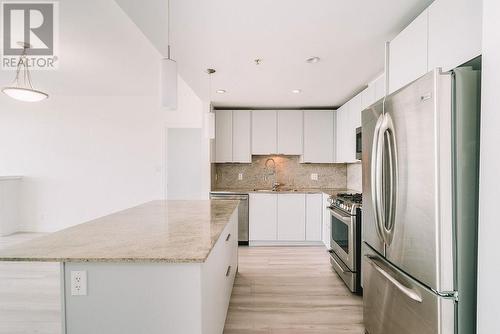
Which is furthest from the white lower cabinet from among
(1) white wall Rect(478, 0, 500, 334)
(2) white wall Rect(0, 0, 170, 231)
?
(1) white wall Rect(478, 0, 500, 334)

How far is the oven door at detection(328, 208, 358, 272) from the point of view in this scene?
2.86 m

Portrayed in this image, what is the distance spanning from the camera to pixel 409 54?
1.90 m

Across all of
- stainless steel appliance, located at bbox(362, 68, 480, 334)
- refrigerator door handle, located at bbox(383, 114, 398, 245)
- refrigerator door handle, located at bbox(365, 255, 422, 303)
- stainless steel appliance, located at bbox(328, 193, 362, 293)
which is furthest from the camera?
stainless steel appliance, located at bbox(328, 193, 362, 293)

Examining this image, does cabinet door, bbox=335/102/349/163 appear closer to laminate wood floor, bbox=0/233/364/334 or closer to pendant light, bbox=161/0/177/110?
laminate wood floor, bbox=0/233/364/334

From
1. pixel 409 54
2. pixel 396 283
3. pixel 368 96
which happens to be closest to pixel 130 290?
pixel 396 283

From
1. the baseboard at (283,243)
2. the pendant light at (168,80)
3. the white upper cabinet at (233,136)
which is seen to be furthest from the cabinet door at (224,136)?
the pendant light at (168,80)

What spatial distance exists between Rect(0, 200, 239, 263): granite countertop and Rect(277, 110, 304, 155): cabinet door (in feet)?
8.94

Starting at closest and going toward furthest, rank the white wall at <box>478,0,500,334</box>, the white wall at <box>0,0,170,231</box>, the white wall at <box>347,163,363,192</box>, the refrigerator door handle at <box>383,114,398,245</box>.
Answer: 1. the white wall at <box>478,0,500,334</box>
2. the refrigerator door handle at <box>383,114,398,245</box>
3. the white wall at <box>347,163,363,192</box>
4. the white wall at <box>0,0,170,231</box>

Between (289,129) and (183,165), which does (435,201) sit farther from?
(183,165)

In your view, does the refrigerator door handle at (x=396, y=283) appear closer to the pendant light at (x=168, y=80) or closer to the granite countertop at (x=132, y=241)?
the granite countertop at (x=132, y=241)

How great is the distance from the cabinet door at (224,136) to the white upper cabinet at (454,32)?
3481mm

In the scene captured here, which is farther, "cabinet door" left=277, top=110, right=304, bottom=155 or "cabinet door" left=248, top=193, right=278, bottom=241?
"cabinet door" left=277, top=110, right=304, bottom=155

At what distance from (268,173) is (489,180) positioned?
406 cm

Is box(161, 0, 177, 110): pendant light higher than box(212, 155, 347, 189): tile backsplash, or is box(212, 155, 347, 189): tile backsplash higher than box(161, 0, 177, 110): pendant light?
box(161, 0, 177, 110): pendant light
